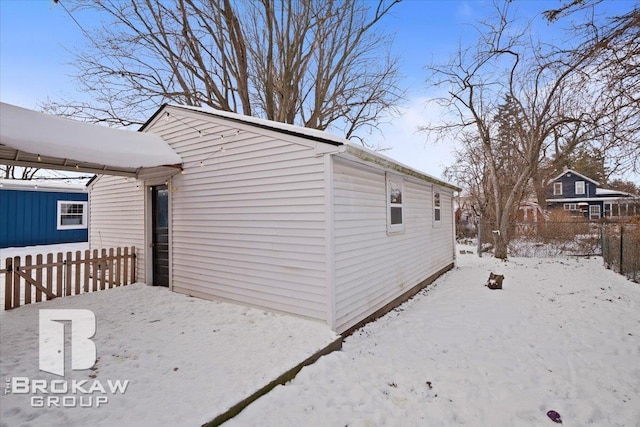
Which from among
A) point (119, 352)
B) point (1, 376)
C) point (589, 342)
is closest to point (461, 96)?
point (589, 342)

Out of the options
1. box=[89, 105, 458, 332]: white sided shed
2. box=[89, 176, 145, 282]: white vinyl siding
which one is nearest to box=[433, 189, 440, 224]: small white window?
box=[89, 105, 458, 332]: white sided shed

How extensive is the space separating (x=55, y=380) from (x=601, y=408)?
5413 millimetres

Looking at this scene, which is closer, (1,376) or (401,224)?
(1,376)

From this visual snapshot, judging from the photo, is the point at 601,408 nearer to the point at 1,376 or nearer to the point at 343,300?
the point at 343,300

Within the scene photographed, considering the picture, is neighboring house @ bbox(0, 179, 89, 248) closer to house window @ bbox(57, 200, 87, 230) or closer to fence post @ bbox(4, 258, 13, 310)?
house window @ bbox(57, 200, 87, 230)

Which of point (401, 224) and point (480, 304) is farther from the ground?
point (401, 224)

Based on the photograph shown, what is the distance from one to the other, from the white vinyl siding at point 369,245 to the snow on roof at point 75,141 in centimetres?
373

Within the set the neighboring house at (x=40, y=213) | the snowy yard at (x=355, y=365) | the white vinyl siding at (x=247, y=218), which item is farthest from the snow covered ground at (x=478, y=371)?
the neighboring house at (x=40, y=213)

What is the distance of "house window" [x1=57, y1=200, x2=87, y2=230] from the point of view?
1401 centimetres

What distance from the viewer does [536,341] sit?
454cm

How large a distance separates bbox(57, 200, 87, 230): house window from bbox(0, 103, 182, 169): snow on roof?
11412 mm

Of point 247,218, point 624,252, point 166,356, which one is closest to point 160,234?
point 247,218

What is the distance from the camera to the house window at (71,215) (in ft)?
46.0

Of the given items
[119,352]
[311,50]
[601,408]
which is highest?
[311,50]
